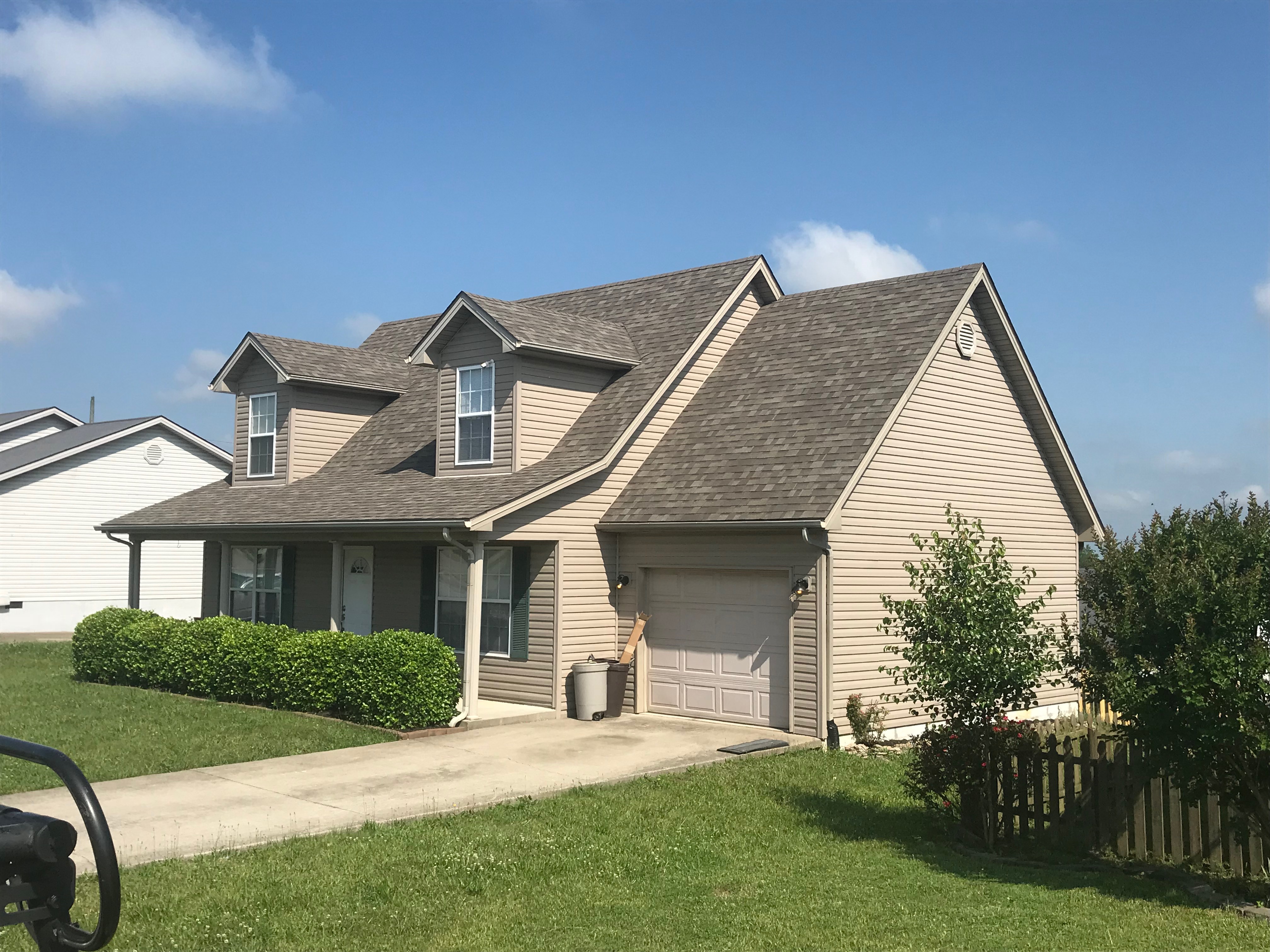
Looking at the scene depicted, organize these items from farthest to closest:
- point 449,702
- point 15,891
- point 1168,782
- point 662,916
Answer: point 449,702 < point 1168,782 < point 662,916 < point 15,891

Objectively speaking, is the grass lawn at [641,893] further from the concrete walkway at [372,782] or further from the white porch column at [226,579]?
the white porch column at [226,579]

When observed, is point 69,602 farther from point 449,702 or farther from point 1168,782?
point 1168,782

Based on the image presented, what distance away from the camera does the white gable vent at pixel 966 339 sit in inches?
716

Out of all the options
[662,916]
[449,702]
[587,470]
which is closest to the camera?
[662,916]

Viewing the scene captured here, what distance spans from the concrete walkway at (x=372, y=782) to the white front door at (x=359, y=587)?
523cm

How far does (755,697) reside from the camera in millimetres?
16062

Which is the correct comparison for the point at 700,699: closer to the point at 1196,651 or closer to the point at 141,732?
the point at 141,732

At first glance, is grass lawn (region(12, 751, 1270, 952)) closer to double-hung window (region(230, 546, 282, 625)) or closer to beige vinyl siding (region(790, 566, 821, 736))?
beige vinyl siding (region(790, 566, 821, 736))

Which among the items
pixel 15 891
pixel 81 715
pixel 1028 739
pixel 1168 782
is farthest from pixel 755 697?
pixel 15 891

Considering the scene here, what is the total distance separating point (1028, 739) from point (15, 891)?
9.29 meters

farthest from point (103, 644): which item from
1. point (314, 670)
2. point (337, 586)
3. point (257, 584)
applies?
point (314, 670)

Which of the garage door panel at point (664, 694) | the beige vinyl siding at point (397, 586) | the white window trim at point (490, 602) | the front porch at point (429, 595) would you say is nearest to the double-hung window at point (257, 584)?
the front porch at point (429, 595)

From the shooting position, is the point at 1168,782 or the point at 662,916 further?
the point at 1168,782

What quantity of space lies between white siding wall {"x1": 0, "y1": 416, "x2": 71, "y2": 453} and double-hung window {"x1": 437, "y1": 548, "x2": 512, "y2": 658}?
2557 cm
